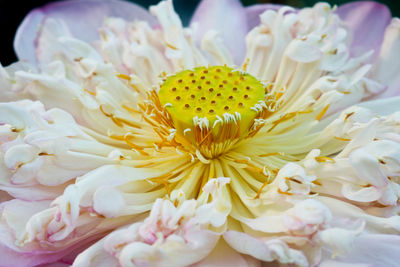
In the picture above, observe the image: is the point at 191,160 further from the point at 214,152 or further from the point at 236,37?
the point at 236,37

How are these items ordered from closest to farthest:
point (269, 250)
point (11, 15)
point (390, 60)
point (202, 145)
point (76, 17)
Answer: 1. point (269, 250)
2. point (202, 145)
3. point (390, 60)
4. point (76, 17)
5. point (11, 15)

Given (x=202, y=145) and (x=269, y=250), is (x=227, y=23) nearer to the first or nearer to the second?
(x=202, y=145)

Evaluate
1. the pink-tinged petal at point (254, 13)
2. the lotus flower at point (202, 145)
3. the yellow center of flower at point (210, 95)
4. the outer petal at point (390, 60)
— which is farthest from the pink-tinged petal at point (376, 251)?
the pink-tinged petal at point (254, 13)

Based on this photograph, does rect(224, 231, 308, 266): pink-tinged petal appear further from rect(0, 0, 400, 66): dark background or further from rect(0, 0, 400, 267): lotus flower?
rect(0, 0, 400, 66): dark background

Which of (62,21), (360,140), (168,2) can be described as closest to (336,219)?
(360,140)

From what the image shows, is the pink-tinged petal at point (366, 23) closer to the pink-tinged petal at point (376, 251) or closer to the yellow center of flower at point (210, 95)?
the yellow center of flower at point (210, 95)

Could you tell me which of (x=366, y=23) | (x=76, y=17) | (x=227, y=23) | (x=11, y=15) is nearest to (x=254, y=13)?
(x=227, y=23)
